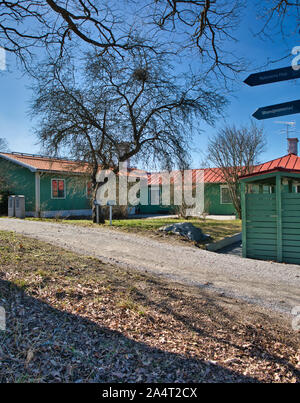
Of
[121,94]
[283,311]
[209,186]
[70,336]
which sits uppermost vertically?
[121,94]

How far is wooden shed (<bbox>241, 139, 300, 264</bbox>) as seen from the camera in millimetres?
7988

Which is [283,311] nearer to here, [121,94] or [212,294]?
[212,294]

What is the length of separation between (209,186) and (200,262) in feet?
54.7

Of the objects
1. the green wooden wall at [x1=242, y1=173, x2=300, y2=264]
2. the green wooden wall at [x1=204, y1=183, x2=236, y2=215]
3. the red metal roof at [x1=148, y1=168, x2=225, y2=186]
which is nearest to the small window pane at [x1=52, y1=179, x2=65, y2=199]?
the red metal roof at [x1=148, y1=168, x2=225, y2=186]

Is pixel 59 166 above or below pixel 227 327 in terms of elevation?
above

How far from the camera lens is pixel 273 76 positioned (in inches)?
107

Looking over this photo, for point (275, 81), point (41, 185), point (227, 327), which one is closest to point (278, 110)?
point (275, 81)

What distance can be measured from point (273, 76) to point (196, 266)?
477 cm

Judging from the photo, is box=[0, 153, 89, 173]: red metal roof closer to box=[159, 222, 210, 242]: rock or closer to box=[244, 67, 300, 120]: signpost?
box=[159, 222, 210, 242]: rock

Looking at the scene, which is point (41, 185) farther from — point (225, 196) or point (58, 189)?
point (225, 196)

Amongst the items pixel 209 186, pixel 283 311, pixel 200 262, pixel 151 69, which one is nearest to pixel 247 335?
pixel 283 311

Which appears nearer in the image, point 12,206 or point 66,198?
point 12,206

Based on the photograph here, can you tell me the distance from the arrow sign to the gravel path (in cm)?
319
